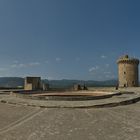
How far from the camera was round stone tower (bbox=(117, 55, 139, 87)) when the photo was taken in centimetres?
3900

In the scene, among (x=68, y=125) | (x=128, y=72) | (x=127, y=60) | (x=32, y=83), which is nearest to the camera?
(x=68, y=125)

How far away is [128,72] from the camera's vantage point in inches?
1547

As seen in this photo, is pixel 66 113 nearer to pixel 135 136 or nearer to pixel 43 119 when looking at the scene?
pixel 43 119


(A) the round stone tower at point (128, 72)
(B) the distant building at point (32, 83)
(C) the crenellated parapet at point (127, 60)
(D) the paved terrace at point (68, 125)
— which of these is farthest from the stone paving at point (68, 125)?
(C) the crenellated parapet at point (127, 60)

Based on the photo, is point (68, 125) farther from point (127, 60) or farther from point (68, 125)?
point (127, 60)

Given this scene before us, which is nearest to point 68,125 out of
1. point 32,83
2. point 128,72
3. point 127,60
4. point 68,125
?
point 68,125

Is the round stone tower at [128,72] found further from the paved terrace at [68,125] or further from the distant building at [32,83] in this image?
the paved terrace at [68,125]

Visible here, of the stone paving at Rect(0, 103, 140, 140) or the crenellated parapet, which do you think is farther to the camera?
the crenellated parapet

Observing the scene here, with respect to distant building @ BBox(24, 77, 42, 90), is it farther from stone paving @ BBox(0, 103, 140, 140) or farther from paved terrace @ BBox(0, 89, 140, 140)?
stone paving @ BBox(0, 103, 140, 140)

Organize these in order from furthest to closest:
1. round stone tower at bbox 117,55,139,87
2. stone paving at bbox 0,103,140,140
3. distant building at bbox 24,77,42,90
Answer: round stone tower at bbox 117,55,139,87 < distant building at bbox 24,77,42,90 < stone paving at bbox 0,103,140,140

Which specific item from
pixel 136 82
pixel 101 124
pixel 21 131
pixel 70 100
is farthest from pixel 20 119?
pixel 136 82

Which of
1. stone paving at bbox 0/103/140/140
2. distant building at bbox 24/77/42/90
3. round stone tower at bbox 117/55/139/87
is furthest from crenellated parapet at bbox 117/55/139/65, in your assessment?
stone paving at bbox 0/103/140/140

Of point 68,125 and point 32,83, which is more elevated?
point 32,83

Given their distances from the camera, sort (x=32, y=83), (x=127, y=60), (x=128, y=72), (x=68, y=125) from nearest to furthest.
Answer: (x=68, y=125) → (x=32, y=83) → (x=128, y=72) → (x=127, y=60)
